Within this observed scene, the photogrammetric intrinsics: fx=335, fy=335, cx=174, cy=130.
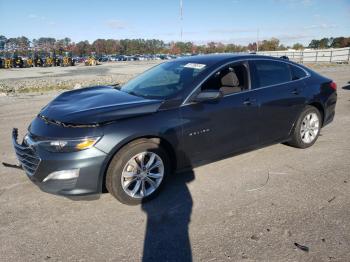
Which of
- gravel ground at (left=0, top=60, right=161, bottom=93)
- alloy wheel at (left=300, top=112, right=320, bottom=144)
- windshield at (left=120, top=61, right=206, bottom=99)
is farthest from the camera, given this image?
gravel ground at (left=0, top=60, right=161, bottom=93)

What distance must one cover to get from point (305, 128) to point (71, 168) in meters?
3.98

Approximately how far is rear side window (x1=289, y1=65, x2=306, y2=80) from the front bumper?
11.7 ft

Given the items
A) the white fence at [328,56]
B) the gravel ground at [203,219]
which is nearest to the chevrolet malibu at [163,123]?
the gravel ground at [203,219]

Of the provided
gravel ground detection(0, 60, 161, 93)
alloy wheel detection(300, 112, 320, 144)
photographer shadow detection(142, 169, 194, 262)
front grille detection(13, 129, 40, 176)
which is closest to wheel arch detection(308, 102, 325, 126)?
alloy wheel detection(300, 112, 320, 144)

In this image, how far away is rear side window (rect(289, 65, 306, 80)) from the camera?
5.53m

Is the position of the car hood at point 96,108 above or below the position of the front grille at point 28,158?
above

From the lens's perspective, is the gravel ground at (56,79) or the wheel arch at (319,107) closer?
the wheel arch at (319,107)

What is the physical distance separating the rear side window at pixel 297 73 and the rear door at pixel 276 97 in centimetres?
4

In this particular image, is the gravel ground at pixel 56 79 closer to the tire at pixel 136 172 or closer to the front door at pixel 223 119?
the front door at pixel 223 119

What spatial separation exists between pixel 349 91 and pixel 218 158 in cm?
1014

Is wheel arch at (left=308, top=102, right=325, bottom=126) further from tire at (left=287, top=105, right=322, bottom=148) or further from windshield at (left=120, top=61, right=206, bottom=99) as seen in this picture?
windshield at (left=120, top=61, right=206, bottom=99)

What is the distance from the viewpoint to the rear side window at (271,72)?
5.01m

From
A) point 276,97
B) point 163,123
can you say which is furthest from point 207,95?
point 276,97

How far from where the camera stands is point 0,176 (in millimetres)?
4691
